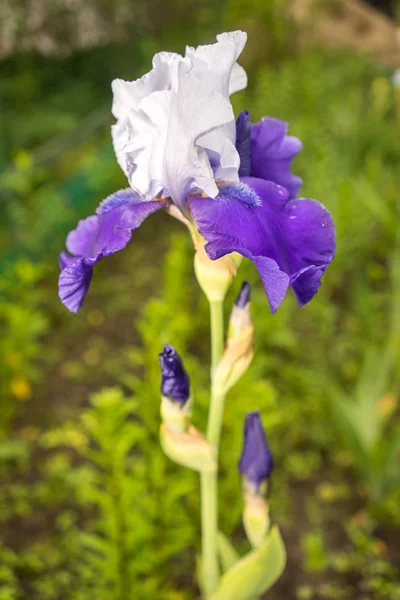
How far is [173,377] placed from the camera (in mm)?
1018

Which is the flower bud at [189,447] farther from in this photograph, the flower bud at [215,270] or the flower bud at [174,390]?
the flower bud at [215,270]

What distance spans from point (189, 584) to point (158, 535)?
1.55ft

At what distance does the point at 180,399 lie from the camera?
106 cm

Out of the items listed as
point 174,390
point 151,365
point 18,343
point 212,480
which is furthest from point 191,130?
point 18,343

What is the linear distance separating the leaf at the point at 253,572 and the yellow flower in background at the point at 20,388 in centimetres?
157

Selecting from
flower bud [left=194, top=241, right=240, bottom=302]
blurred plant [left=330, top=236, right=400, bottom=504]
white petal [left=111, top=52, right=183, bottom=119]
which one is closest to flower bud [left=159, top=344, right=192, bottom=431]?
flower bud [left=194, top=241, right=240, bottom=302]

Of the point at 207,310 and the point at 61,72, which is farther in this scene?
the point at 61,72

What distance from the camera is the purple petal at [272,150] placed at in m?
0.99

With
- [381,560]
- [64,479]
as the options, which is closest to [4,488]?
[64,479]

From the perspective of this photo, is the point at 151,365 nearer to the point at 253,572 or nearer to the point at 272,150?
the point at 253,572

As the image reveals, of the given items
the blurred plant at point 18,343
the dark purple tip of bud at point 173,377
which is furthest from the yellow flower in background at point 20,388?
the dark purple tip of bud at point 173,377

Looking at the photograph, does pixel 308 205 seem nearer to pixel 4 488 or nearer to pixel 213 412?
pixel 213 412

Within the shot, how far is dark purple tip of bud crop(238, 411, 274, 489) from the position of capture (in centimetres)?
116

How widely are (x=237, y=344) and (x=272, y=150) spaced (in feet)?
1.17
